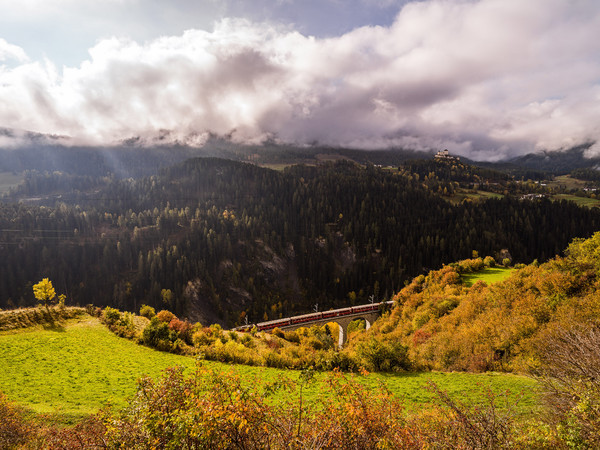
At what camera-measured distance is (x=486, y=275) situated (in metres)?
63.1

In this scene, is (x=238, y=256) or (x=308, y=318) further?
(x=238, y=256)

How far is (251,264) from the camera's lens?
170 meters

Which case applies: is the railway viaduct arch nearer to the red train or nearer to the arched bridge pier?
the arched bridge pier

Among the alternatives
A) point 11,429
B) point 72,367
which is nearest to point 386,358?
point 11,429

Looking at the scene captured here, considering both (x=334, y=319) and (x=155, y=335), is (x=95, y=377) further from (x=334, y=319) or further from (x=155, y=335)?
(x=334, y=319)

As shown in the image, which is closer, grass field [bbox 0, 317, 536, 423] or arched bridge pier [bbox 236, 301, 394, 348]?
grass field [bbox 0, 317, 536, 423]

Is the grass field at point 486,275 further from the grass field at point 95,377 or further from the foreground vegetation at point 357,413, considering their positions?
the grass field at point 95,377

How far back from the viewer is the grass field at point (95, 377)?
17.9 meters

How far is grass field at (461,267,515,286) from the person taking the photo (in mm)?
58781

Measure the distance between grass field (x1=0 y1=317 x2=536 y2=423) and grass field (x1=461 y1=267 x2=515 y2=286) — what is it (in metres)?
43.5

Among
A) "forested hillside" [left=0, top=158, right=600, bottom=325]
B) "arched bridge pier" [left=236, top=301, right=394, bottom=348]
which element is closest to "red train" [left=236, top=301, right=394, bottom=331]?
Result: "arched bridge pier" [left=236, top=301, right=394, bottom=348]

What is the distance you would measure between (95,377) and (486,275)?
2963 inches

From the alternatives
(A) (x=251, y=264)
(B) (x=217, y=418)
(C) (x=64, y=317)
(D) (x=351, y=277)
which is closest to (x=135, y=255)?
(A) (x=251, y=264)

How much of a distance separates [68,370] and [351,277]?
149 meters
